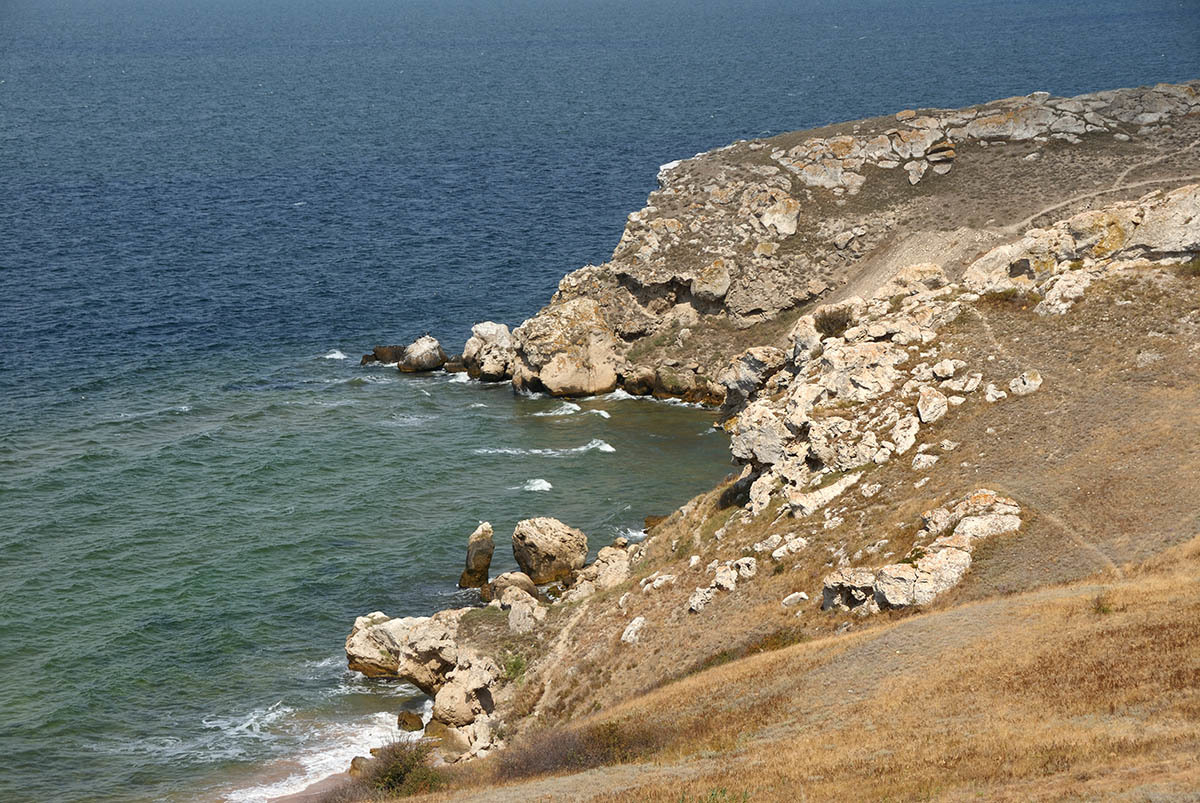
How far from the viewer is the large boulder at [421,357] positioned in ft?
321

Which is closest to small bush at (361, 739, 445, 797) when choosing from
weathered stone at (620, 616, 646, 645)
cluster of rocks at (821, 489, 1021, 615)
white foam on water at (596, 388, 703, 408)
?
weathered stone at (620, 616, 646, 645)

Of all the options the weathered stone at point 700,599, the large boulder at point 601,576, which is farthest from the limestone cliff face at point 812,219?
the weathered stone at point 700,599

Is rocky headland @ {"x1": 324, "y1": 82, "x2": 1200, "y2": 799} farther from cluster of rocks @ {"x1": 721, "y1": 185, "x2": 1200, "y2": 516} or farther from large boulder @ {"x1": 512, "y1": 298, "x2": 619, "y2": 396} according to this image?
large boulder @ {"x1": 512, "y1": 298, "x2": 619, "y2": 396}

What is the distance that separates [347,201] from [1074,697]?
4989 inches

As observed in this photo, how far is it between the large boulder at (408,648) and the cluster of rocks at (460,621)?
5cm

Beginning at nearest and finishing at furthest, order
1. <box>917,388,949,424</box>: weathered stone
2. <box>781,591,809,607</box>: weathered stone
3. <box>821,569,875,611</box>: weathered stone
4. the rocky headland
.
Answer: the rocky headland → <box>821,569,875,611</box>: weathered stone → <box>781,591,809,607</box>: weathered stone → <box>917,388,949,424</box>: weathered stone

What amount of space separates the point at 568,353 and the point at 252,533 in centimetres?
2892

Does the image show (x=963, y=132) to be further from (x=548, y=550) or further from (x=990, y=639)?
(x=990, y=639)

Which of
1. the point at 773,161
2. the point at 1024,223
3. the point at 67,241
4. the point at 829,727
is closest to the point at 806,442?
the point at 829,727

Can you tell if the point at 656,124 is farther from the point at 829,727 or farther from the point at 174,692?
the point at 829,727

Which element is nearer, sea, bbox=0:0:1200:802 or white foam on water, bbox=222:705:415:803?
white foam on water, bbox=222:705:415:803

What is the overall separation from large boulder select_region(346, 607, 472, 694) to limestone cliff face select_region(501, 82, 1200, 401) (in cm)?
3508

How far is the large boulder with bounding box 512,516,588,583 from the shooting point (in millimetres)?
65625

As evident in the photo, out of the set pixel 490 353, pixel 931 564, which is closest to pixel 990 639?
pixel 931 564
